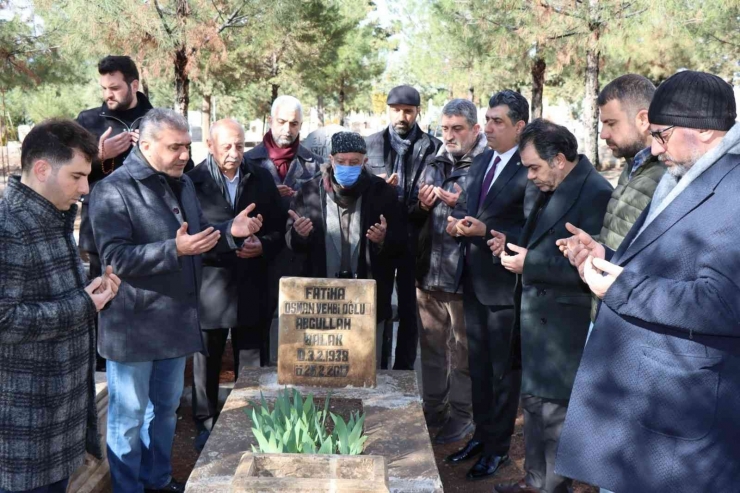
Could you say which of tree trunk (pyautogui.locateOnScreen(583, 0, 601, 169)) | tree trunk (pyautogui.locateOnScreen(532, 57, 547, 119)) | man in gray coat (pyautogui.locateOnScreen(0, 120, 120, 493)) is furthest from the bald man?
tree trunk (pyautogui.locateOnScreen(532, 57, 547, 119))

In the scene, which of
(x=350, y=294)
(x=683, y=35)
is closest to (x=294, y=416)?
(x=350, y=294)

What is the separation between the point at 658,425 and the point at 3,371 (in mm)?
2372

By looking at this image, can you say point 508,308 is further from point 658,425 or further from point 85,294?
point 85,294

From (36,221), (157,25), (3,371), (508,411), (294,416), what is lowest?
(508,411)

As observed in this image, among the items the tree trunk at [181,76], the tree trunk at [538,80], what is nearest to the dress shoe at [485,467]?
the tree trunk at [181,76]

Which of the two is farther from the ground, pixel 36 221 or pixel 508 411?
pixel 36 221

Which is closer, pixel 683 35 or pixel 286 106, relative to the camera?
pixel 286 106

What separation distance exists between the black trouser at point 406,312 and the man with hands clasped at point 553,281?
1.49 metres

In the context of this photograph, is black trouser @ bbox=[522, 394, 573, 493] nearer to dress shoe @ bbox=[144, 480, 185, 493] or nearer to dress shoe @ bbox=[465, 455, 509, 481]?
dress shoe @ bbox=[465, 455, 509, 481]

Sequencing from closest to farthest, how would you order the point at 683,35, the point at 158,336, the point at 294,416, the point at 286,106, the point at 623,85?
the point at 294,416
the point at 623,85
the point at 158,336
the point at 286,106
the point at 683,35

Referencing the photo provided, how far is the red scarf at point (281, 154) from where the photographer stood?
5773 millimetres

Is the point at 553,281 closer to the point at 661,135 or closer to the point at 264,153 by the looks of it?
the point at 661,135

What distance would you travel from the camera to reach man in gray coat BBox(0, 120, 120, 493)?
2.88 meters

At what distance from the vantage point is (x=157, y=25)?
1165cm
